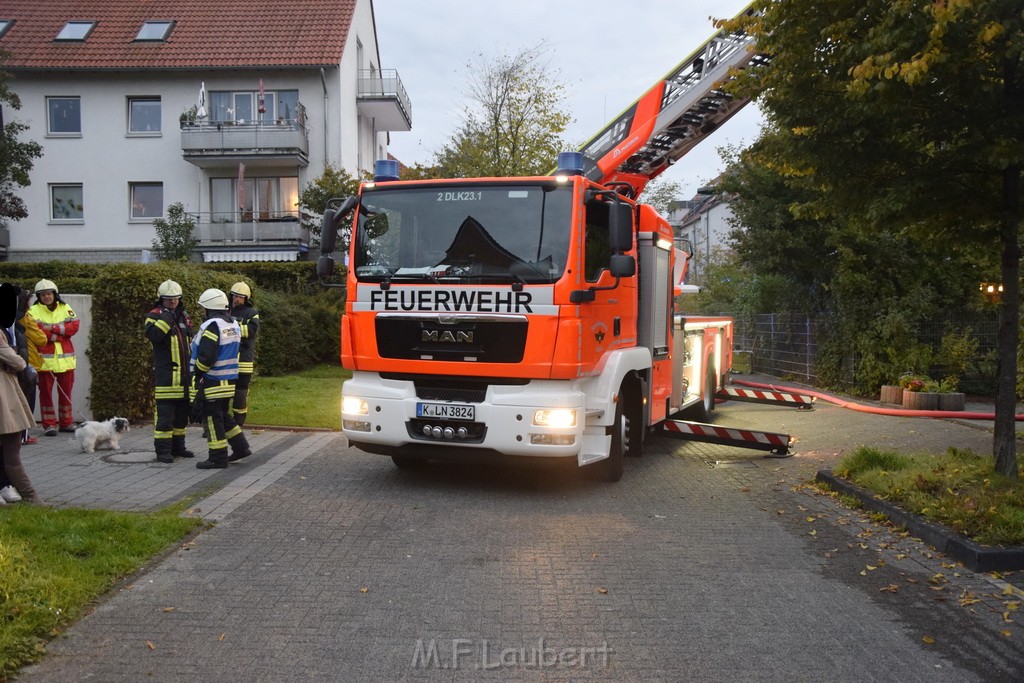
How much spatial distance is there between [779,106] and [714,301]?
1969 cm

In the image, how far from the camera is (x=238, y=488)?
25.4 feet

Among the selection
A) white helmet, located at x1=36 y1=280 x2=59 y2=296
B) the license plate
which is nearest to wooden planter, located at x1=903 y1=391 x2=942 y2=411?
the license plate

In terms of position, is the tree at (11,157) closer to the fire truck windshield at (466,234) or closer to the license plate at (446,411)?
the fire truck windshield at (466,234)

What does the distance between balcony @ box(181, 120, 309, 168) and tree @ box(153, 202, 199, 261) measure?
3.03m

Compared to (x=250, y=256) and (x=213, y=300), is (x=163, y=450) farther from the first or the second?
(x=250, y=256)

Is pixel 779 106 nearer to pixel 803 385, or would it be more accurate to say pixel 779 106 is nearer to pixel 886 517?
pixel 886 517

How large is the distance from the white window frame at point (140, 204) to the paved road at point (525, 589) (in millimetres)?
24137

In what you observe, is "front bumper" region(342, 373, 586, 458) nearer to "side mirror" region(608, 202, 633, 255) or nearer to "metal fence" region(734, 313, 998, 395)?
"side mirror" region(608, 202, 633, 255)

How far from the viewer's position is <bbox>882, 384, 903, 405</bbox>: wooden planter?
14375 millimetres

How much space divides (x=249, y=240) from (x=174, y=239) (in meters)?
3.05

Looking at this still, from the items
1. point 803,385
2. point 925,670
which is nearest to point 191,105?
point 803,385

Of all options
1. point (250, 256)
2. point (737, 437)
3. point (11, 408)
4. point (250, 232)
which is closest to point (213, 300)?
point (11, 408)

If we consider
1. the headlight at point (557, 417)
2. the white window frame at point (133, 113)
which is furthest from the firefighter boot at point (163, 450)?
the white window frame at point (133, 113)

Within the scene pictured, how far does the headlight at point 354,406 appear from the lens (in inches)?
308
